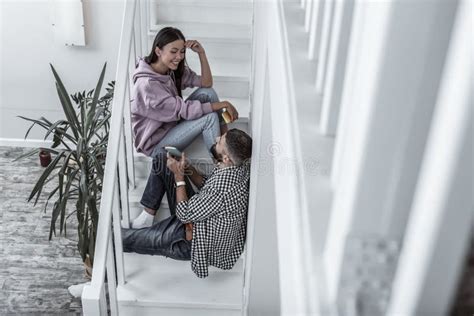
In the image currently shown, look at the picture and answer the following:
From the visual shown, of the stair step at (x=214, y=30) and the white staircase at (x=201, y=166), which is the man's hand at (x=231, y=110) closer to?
the white staircase at (x=201, y=166)

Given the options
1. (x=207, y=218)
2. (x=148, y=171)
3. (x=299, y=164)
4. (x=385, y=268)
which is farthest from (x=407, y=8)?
(x=148, y=171)

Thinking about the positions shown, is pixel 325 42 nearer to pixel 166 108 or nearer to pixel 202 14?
pixel 166 108

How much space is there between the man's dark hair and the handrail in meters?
0.46

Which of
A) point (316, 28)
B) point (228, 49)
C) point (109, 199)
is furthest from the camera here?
point (228, 49)

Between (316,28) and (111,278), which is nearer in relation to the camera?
(316,28)

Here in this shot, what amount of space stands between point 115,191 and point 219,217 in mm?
459

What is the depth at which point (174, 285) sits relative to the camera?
2.68m

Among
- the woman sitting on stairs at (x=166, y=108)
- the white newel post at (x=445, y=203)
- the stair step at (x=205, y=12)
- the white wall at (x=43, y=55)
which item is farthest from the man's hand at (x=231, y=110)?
the white newel post at (x=445, y=203)

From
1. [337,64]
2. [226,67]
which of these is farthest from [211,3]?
[337,64]

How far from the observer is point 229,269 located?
8.84 ft

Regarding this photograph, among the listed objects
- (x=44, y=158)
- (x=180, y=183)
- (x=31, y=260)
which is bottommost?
(x=31, y=260)

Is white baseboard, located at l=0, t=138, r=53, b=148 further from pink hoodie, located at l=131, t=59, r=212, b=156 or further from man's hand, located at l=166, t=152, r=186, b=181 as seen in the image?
man's hand, located at l=166, t=152, r=186, b=181

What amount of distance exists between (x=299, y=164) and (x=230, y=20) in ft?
9.45

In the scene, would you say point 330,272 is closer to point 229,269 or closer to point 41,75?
point 229,269
